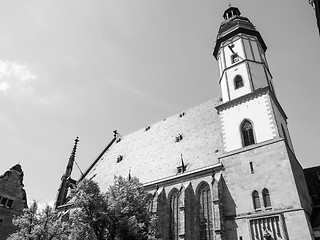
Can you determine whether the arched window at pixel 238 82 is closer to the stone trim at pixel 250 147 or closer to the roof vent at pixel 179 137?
the stone trim at pixel 250 147

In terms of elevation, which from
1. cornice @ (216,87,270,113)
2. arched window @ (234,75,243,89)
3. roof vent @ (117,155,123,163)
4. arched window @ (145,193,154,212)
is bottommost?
arched window @ (145,193,154,212)

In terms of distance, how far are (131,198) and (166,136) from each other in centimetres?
1362

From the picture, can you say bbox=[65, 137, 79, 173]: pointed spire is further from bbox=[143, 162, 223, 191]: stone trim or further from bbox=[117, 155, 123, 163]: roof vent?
bbox=[143, 162, 223, 191]: stone trim

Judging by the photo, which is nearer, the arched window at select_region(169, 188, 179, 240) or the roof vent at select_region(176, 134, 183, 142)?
the arched window at select_region(169, 188, 179, 240)

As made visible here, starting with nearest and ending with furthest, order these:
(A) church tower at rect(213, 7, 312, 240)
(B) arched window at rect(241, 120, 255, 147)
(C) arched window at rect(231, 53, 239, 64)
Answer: (A) church tower at rect(213, 7, 312, 240), (B) arched window at rect(241, 120, 255, 147), (C) arched window at rect(231, 53, 239, 64)

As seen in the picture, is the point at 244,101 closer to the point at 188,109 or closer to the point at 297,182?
the point at 297,182

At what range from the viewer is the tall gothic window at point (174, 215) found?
19.4 meters

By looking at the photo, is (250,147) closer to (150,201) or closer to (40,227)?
(150,201)

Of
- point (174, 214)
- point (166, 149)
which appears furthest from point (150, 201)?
point (166, 149)

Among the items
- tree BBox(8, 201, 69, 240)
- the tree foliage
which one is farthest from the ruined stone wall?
the tree foliage

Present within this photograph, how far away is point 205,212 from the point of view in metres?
19.0

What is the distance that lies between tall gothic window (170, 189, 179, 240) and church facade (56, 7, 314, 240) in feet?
0.24

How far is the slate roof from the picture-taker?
23.1m

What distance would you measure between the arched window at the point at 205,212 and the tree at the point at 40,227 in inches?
355
